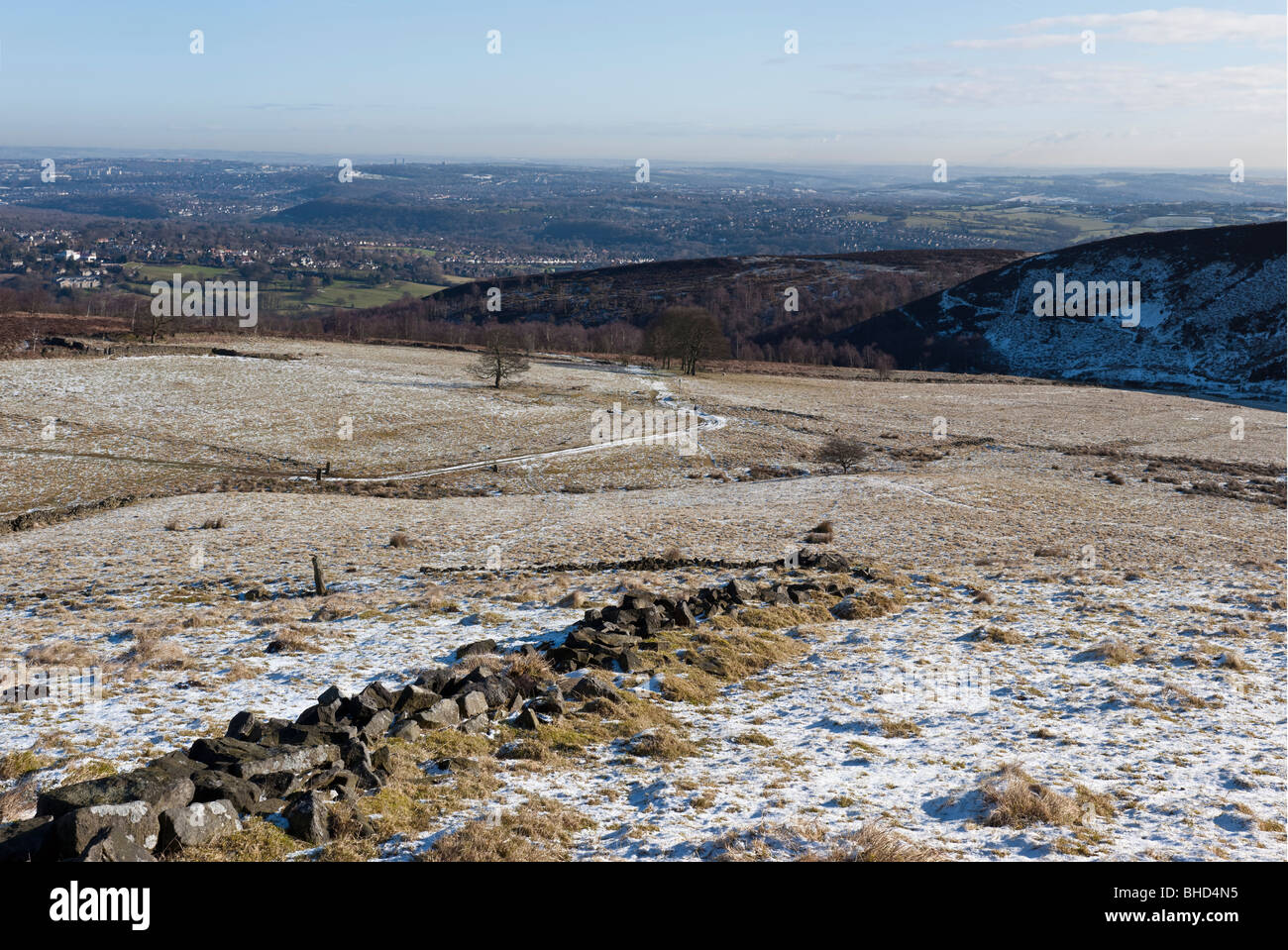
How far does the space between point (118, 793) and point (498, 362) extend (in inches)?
2575

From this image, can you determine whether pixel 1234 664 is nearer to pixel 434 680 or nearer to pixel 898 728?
pixel 898 728

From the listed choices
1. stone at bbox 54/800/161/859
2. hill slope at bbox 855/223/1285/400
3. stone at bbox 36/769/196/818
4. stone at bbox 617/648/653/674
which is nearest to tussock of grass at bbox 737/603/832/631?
stone at bbox 617/648/653/674

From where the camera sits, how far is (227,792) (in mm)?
10023

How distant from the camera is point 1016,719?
632 inches

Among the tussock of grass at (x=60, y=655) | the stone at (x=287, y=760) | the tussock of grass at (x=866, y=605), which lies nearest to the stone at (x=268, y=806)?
the stone at (x=287, y=760)

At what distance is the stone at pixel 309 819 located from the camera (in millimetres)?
9742

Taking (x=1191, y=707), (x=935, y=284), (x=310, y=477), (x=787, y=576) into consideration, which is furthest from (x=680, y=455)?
(x=935, y=284)

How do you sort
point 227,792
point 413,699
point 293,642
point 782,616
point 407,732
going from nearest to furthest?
point 227,792 < point 407,732 < point 413,699 < point 293,642 < point 782,616

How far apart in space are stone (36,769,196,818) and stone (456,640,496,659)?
762cm

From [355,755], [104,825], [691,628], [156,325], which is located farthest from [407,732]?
[156,325]

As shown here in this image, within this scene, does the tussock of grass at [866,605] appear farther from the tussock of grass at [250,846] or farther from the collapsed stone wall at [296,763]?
the tussock of grass at [250,846]

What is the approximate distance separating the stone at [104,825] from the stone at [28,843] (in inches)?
4.1

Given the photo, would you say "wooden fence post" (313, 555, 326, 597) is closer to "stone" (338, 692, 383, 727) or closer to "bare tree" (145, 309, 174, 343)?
"stone" (338, 692, 383, 727)

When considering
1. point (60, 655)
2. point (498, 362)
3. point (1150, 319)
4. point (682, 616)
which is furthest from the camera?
point (1150, 319)
